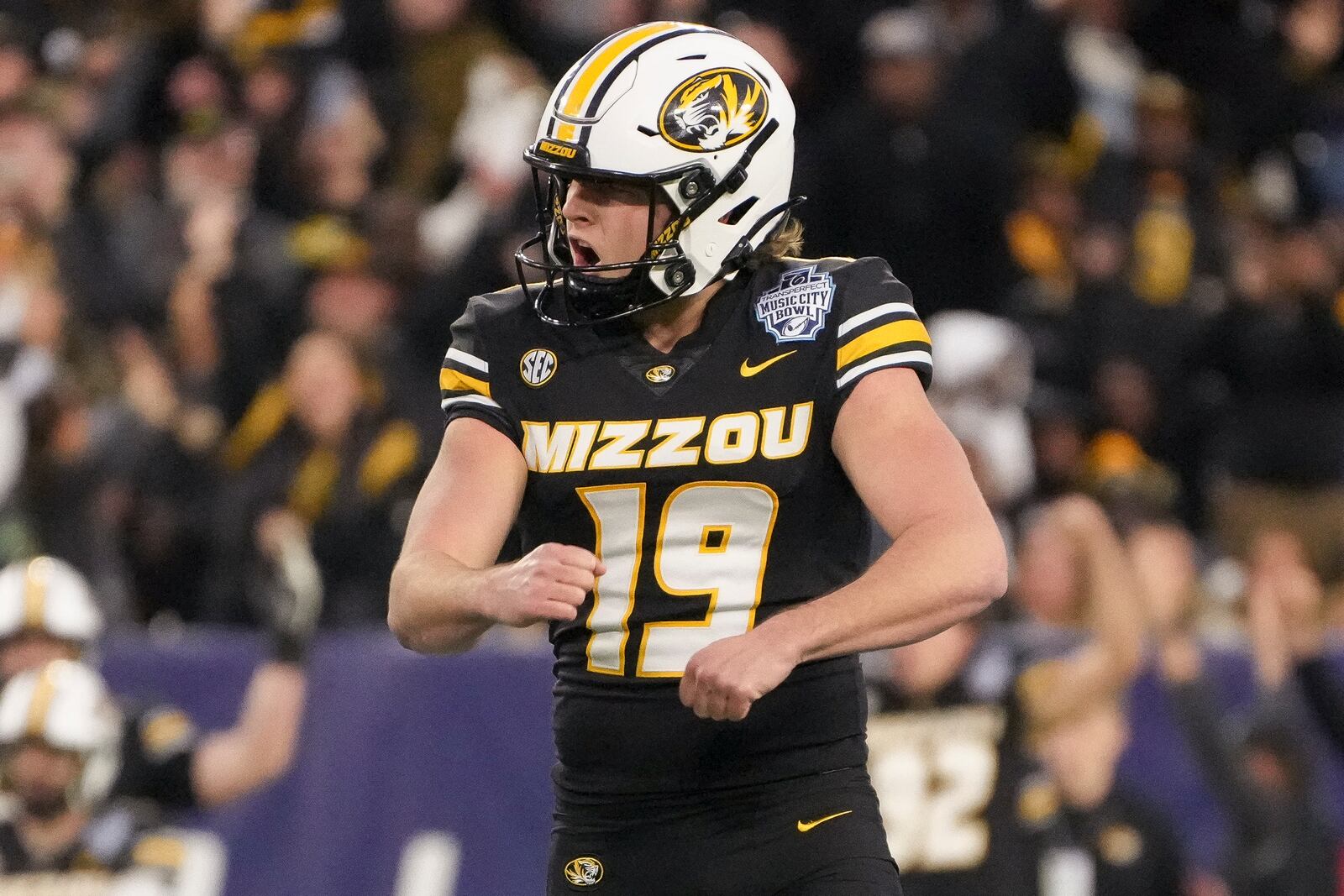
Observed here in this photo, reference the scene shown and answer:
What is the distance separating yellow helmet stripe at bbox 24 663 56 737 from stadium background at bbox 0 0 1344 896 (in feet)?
1.89

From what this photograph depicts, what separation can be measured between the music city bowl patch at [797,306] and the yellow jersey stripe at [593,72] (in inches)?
16.7

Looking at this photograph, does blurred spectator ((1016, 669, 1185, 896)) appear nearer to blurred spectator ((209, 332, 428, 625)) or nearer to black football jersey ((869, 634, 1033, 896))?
black football jersey ((869, 634, 1033, 896))

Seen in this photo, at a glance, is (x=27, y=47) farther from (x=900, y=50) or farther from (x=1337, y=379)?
(x=1337, y=379)

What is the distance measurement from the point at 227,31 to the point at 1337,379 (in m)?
5.44

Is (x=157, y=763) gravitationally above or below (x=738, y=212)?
above

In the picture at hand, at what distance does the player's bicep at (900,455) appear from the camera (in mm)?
3438

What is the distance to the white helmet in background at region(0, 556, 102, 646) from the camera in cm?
697

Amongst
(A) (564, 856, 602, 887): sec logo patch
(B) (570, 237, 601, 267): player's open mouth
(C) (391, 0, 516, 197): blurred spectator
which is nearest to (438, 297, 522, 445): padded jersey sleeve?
(B) (570, 237, 601, 267): player's open mouth

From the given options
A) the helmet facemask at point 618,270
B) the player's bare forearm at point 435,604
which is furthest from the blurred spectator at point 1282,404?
the player's bare forearm at point 435,604

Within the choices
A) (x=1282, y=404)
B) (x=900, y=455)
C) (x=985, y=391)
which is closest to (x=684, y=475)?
(x=900, y=455)

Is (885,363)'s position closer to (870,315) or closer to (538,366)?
(870,315)

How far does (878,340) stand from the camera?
362cm

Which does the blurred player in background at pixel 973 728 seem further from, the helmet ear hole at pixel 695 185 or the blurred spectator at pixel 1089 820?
the helmet ear hole at pixel 695 185

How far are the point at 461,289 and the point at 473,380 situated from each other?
5.36 metres
